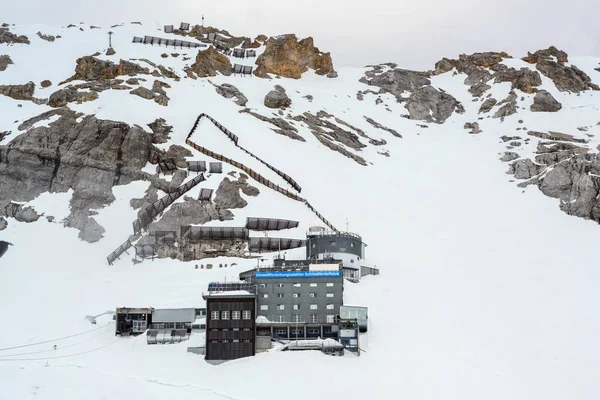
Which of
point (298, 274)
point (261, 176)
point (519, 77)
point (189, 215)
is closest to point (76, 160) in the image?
point (189, 215)

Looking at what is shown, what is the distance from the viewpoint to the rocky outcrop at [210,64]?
452ft

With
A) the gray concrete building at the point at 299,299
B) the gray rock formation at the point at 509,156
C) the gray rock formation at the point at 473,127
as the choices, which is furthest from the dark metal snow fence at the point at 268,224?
the gray rock formation at the point at 473,127

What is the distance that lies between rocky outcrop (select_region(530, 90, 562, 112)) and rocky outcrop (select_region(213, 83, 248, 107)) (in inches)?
2291

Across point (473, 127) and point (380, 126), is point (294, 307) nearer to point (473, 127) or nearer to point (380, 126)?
point (380, 126)

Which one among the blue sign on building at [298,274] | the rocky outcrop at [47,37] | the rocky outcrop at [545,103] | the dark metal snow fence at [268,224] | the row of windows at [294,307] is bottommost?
the row of windows at [294,307]

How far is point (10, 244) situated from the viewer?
282 ft

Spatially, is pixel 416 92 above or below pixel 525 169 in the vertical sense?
above

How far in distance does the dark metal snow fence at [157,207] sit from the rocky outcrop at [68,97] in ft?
90.7

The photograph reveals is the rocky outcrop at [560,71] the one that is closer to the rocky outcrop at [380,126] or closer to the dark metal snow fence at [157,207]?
the rocky outcrop at [380,126]

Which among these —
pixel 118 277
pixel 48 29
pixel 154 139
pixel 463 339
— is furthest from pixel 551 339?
pixel 48 29

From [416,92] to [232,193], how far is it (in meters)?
76.2

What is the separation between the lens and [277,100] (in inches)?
5207

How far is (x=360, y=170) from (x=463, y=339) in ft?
171

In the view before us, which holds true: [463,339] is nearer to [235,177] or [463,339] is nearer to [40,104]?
[235,177]
